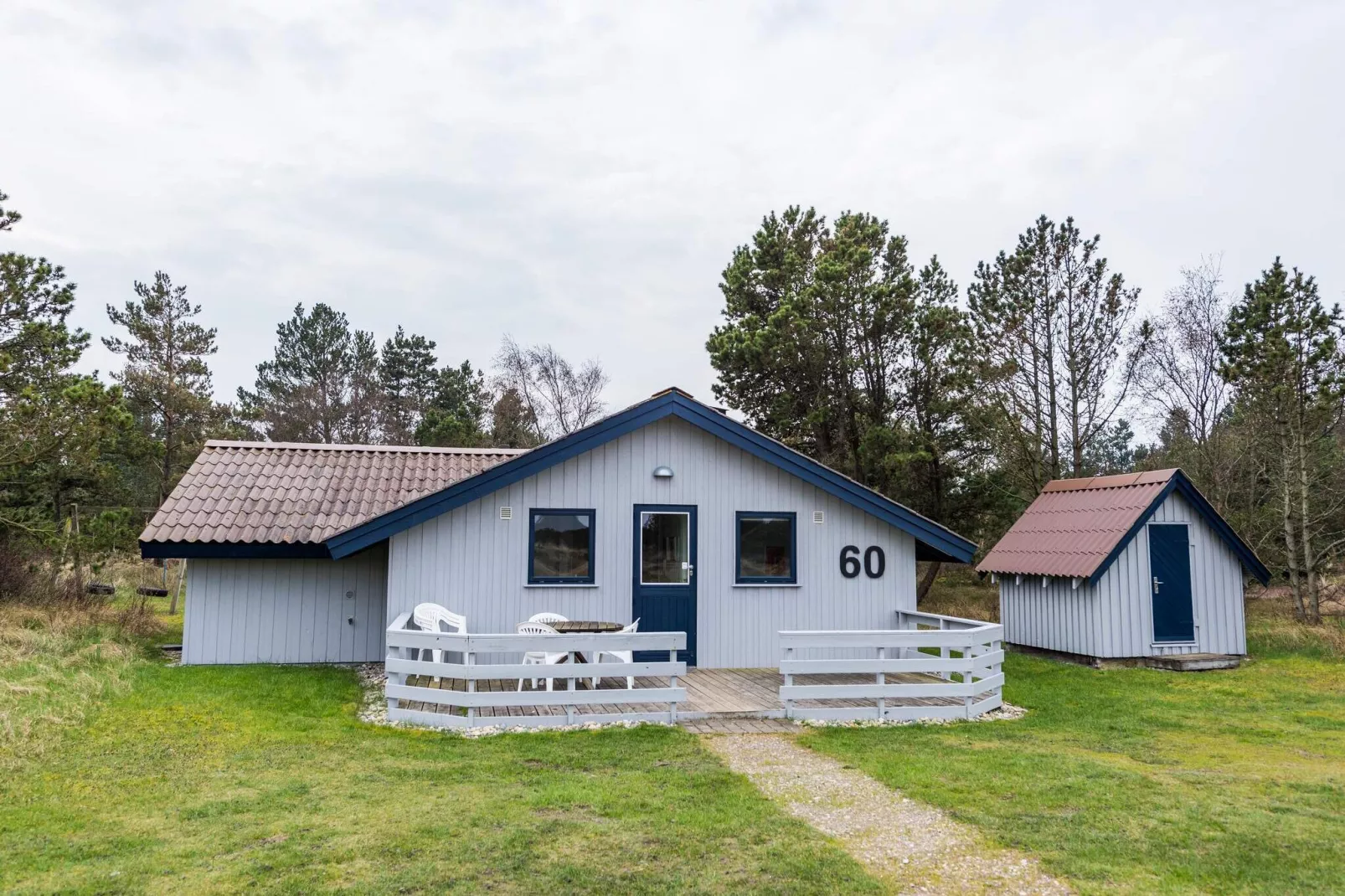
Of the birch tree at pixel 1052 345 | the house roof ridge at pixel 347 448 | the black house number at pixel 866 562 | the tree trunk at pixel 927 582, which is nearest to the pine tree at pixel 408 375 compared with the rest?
the house roof ridge at pixel 347 448

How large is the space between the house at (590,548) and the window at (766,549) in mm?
24

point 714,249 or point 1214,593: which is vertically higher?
point 714,249

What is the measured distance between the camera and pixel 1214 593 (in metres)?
13.1

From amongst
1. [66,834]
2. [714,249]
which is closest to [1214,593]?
[66,834]

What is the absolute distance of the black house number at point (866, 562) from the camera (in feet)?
37.4

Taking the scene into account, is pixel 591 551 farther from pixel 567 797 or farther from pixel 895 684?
pixel 567 797

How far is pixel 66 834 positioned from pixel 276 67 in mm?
11838

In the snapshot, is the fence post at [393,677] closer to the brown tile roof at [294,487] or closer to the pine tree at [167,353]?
the brown tile roof at [294,487]

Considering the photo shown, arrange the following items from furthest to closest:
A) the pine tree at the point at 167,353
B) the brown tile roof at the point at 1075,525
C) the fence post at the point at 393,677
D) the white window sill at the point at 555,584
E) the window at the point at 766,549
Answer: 1. the pine tree at the point at 167,353
2. the brown tile roof at the point at 1075,525
3. the window at the point at 766,549
4. the white window sill at the point at 555,584
5. the fence post at the point at 393,677

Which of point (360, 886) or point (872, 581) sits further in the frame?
point (872, 581)

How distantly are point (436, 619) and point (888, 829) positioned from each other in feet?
19.5

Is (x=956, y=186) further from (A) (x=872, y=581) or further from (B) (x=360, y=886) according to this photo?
(B) (x=360, y=886)

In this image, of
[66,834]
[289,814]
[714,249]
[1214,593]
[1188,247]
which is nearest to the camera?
[66,834]

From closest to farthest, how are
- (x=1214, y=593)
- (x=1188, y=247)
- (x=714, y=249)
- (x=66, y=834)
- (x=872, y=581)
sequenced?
(x=66, y=834)
(x=872, y=581)
(x=1214, y=593)
(x=1188, y=247)
(x=714, y=249)
